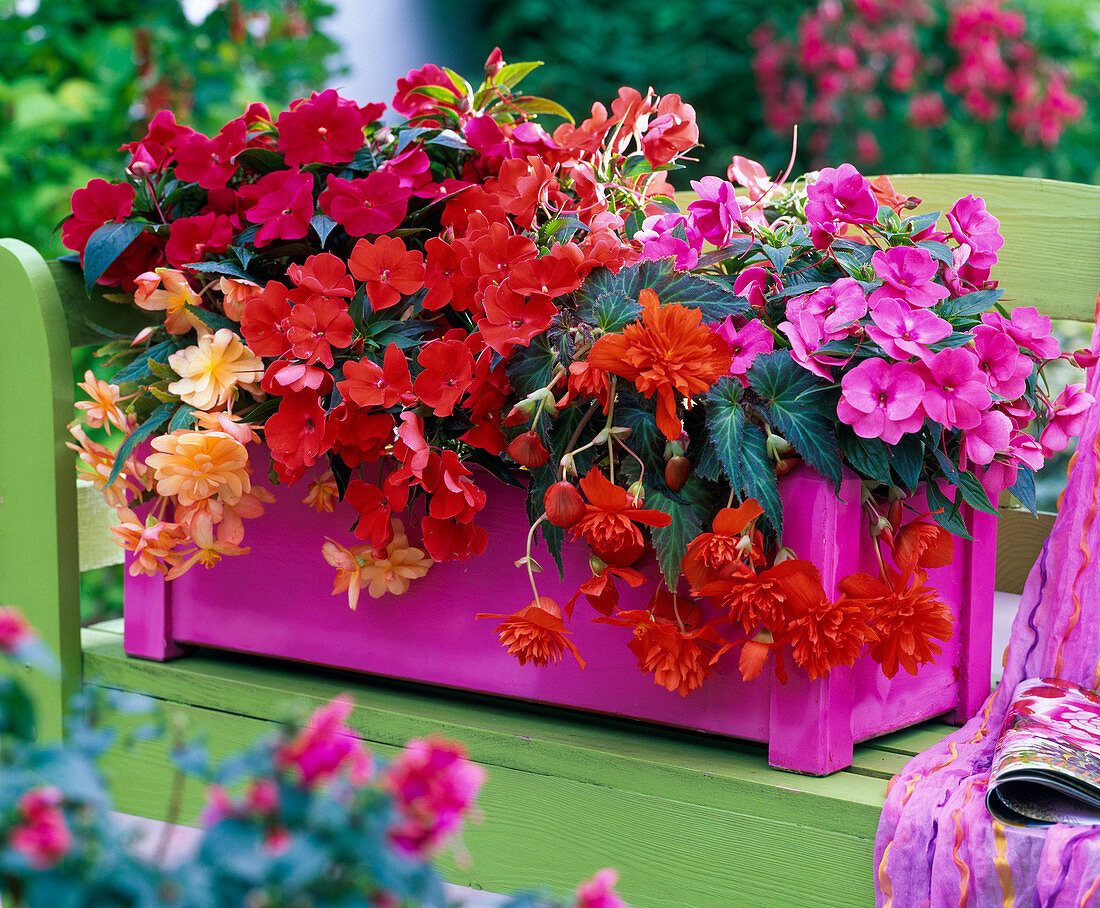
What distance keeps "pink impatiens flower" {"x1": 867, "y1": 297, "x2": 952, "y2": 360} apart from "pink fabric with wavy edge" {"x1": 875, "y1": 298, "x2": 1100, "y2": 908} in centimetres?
28

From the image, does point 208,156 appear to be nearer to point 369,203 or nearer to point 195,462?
point 369,203

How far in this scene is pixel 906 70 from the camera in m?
3.04

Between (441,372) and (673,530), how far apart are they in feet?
0.62

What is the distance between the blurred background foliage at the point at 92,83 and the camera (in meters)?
1.65

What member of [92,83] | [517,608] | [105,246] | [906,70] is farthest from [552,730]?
[906,70]

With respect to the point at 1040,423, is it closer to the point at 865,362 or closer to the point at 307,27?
the point at 865,362

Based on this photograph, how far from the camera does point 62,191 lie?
1656mm

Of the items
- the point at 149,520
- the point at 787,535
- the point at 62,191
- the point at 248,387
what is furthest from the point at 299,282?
the point at 62,191

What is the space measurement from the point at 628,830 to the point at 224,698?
39 centimetres

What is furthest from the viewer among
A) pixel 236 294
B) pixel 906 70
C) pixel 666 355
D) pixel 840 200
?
pixel 906 70

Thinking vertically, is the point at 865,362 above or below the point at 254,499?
above

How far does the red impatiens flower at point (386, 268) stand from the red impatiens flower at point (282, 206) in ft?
0.28

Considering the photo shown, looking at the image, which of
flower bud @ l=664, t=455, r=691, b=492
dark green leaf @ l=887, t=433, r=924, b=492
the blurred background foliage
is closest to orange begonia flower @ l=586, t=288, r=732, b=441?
flower bud @ l=664, t=455, r=691, b=492

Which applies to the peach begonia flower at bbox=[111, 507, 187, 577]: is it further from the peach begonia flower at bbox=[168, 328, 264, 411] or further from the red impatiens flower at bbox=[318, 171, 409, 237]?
the red impatiens flower at bbox=[318, 171, 409, 237]
